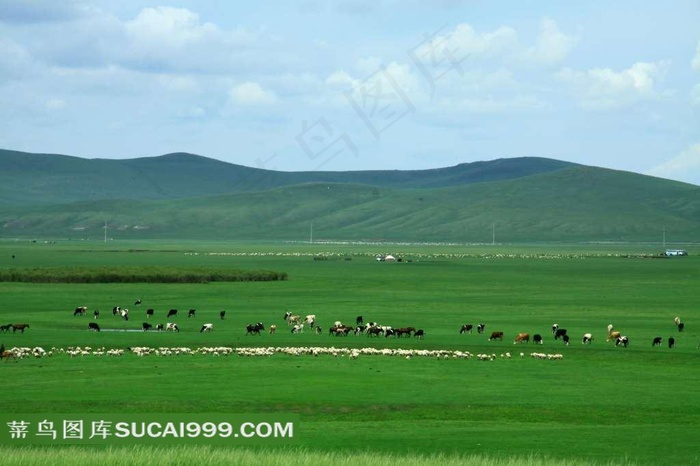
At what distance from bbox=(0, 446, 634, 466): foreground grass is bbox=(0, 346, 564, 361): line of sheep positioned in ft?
55.0

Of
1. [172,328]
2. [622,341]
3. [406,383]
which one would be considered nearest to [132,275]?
[172,328]

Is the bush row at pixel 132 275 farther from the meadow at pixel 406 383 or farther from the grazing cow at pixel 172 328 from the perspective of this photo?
the grazing cow at pixel 172 328

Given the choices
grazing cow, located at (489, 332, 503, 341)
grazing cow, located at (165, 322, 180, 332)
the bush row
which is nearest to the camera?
grazing cow, located at (489, 332, 503, 341)

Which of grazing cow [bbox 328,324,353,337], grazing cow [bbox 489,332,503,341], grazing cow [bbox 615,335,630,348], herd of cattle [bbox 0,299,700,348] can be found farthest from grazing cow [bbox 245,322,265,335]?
grazing cow [bbox 615,335,630,348]

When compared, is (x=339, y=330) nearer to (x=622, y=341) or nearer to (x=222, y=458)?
(x=622, y=341)

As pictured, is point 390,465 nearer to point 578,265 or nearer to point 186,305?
point 186,305

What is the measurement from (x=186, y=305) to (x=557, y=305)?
68.1 ft

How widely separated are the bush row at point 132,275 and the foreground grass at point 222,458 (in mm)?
65971

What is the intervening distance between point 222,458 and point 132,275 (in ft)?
235

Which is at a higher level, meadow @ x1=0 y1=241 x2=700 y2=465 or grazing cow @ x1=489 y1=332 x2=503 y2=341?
grazing cow @ x1=489 y1=332 x2=503 y2=341

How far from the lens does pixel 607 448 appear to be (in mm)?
25203

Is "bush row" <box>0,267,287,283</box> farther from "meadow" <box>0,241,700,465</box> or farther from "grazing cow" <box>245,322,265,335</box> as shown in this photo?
"grazing cow" <box>245,322,265,335</box>

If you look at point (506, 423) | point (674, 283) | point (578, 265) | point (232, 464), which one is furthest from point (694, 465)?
point (578, 265)

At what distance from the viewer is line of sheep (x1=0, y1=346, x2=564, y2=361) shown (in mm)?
40250
